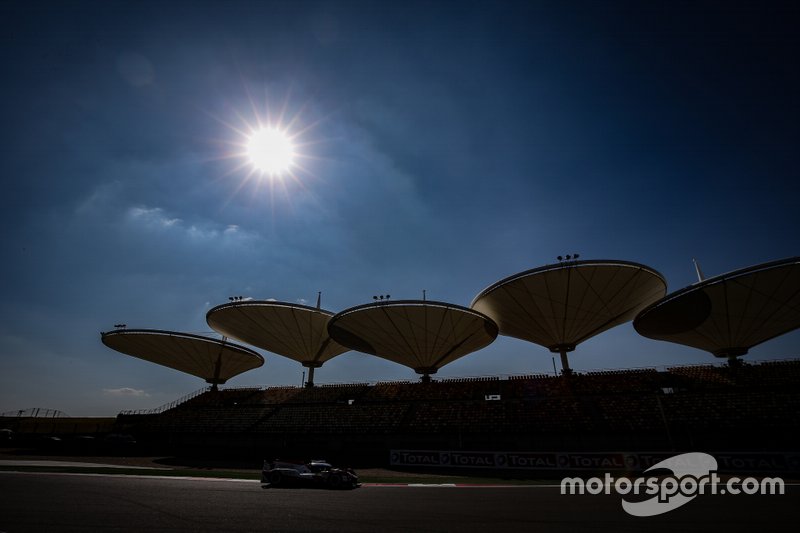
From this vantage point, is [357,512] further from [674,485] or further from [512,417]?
[512,417]

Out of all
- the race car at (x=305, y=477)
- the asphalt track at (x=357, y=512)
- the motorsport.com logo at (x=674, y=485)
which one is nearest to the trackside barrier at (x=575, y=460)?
the motorsport.com logo at (x=674, y=485)

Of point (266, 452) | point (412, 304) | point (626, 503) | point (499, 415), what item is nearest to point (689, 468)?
point (499, 415)

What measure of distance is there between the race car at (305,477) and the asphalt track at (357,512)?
266 cm

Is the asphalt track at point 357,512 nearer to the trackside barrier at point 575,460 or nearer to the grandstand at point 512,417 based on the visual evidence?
the trackside barrier at point 575,460

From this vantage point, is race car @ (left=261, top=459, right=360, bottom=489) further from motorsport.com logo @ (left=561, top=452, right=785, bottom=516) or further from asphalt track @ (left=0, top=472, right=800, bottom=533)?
motorsport.com logo @ (left=561, top=452, right=785, bottom=516)

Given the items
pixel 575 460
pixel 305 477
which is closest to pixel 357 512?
pixel 305 477

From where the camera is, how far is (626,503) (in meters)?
10.7

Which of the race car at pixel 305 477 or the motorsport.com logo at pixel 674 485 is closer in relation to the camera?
the motorsport.com logo at pixel 674 485

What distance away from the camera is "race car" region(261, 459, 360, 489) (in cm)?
1527

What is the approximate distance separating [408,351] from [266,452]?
1721 cm

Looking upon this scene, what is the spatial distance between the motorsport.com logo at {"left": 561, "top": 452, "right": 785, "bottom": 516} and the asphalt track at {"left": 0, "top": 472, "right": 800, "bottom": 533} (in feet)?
1.89

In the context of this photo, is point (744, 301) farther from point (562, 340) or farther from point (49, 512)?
point (49, 512)

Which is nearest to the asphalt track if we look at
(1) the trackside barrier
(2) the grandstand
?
(1) the trackside barrier

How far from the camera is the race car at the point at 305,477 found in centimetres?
1527
